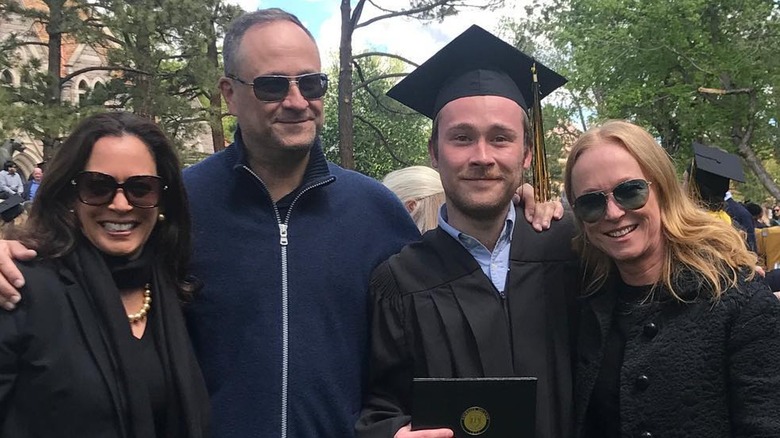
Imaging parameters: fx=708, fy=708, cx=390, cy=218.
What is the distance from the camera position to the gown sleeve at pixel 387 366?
2.41 m

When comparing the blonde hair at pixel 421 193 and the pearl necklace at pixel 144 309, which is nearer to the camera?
the pearl necklace at pixel 144 309

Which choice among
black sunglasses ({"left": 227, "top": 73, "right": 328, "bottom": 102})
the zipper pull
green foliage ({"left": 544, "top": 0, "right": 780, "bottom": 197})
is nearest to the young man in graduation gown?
the zipper pull

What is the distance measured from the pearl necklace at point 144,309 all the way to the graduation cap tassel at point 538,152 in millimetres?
1488

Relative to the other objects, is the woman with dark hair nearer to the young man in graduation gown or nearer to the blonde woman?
the young man in graduation gown

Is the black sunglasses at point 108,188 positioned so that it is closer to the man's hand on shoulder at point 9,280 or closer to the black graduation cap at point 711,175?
the man's hand on shoulder at point 9,280

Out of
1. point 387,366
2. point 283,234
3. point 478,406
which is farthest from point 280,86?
point 478,406

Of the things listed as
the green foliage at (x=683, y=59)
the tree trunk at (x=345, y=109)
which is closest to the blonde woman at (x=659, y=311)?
the tree trunk at (x=345, y=109)

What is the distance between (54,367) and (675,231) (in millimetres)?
1915

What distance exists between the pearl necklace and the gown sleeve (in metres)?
0.77

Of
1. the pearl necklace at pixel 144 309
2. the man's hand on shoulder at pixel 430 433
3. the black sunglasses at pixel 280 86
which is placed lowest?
the man's hand on shoulder at pixel 430 433

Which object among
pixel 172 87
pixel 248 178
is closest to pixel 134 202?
pixel 248 178

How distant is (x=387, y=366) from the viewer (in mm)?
2434

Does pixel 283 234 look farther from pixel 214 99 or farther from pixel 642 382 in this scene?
pixel 214 99

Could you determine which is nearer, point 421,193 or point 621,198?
point 621,198
